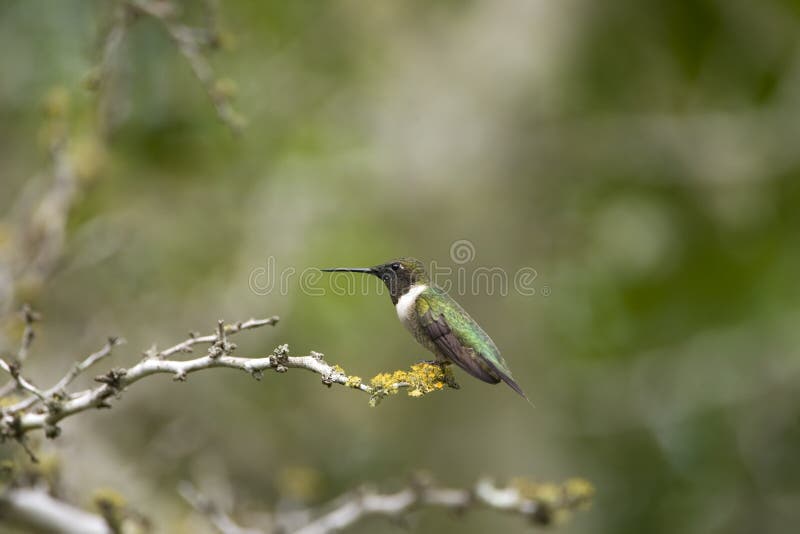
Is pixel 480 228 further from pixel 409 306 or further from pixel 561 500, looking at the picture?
pixel 561 500

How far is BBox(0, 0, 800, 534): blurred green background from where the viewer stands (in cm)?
763

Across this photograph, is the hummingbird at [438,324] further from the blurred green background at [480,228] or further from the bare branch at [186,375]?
the blurred green background at [480,228]

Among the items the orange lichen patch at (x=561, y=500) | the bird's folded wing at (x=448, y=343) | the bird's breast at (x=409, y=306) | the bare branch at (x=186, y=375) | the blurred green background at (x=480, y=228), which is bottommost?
the bare branch at (x=186, y=375)

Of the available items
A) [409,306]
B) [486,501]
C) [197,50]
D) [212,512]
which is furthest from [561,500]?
[197,50]

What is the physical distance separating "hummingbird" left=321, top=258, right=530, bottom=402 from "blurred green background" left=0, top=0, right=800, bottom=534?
10.4ft

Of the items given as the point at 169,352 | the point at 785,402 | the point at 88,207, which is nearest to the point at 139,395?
the point at 88,207

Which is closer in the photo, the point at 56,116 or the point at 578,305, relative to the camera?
the point at 56,116

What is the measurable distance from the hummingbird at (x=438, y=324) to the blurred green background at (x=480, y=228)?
3164 mm

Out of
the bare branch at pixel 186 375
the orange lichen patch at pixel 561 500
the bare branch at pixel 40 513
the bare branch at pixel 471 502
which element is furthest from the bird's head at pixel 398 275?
the bare branch at pixel 40 513

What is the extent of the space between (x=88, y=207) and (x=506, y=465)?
16.5ft

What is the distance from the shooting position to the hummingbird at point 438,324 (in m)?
3.45

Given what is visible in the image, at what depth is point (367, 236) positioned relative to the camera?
9.01m

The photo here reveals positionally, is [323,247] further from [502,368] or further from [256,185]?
[502,368]

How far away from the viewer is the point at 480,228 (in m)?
9.67
